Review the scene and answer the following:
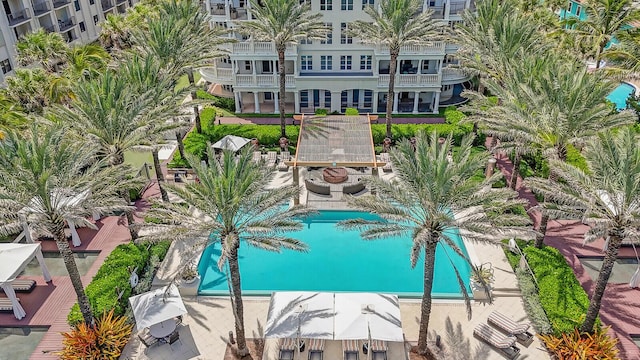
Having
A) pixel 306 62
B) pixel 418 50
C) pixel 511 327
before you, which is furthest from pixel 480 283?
pixel 306 62

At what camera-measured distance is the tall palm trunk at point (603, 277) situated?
17688 mm

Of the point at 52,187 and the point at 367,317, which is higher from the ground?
the point at 52,187

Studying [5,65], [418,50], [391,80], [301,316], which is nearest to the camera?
[301,316]

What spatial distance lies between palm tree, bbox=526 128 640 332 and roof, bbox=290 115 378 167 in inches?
504

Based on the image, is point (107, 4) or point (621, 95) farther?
point (107, 4)

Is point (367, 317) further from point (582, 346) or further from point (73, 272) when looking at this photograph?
point (73, 272)

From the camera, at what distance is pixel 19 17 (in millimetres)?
46812

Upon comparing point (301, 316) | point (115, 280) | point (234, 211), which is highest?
point (234, 211)

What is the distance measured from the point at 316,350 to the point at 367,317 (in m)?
2.72

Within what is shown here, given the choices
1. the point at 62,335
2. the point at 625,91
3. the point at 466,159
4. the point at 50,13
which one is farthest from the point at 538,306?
the point at 50,13

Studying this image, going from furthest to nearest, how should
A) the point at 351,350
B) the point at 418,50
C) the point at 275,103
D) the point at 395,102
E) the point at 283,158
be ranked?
the point at 275,103 < the point at 395,102 < the point at 418,50 < the point at 283,158 < the point at 351,350

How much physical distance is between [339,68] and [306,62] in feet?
10.6

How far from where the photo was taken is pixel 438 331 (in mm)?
21438

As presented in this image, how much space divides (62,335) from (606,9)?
4317 cm
